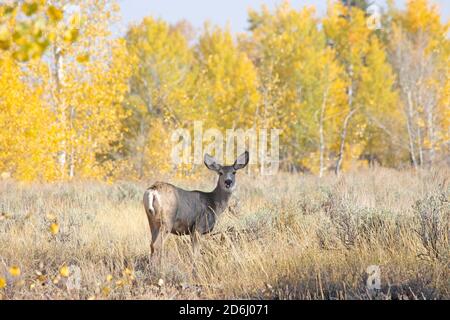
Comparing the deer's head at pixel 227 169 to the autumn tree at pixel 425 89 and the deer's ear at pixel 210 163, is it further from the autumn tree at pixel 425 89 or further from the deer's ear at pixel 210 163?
the autumn tree at pixel 425 89

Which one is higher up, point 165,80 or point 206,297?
point 165,80

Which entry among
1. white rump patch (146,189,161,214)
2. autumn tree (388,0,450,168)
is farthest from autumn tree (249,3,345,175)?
white rump patch (146,189,161,214)

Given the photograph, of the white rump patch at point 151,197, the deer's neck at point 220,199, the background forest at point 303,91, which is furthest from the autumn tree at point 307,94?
the white rump patch at point 151,197

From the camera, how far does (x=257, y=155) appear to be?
2200 centimetres

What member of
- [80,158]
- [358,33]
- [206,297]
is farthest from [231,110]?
[206,297]

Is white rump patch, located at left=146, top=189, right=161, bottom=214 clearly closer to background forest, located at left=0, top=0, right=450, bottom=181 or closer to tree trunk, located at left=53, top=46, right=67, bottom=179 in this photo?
tree trunk, located at left=53, top=46, right=67, bottom=179

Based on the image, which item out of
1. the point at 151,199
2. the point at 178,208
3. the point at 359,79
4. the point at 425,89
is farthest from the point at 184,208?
the point at 359,79

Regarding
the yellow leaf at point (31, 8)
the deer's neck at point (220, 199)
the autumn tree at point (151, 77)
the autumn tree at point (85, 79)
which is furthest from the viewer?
the autumn tree at point (151, 77)

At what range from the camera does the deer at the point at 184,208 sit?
5.97m

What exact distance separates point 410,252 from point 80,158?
1138cm

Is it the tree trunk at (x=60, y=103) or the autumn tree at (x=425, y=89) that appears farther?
the autumn tree at (x=425, y=89)

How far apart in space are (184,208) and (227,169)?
3.98ft
